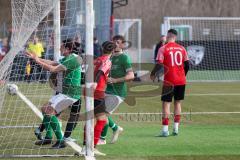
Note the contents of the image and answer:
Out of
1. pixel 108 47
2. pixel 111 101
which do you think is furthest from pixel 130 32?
pixel 108 47

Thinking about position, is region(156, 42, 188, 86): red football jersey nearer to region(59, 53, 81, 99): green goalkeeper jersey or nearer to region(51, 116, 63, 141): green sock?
region(59, 53, 81, 99): green goalkeeper jersey

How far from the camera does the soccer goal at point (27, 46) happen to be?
1108 centimetres

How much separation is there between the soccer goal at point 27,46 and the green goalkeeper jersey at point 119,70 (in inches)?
27.0


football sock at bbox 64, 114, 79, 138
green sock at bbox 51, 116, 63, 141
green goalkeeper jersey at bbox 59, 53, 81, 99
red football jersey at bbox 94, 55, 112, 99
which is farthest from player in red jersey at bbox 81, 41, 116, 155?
green sock at bbox 51, 116, 63, 141

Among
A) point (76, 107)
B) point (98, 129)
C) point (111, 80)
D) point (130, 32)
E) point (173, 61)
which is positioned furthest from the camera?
point (130, 32)

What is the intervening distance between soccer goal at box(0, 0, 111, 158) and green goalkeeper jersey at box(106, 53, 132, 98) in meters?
0.69

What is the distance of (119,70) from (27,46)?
1.76 m

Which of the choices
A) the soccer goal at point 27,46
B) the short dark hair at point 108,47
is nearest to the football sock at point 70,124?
the soccer goal at point 27,46

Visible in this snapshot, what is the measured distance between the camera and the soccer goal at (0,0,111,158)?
36.3 feet

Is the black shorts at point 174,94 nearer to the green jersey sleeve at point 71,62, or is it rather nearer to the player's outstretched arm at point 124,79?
the player's outstretched arm at point 124,79

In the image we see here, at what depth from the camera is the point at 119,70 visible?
511 inches

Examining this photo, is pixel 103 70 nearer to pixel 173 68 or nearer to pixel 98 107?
pixel 98 107

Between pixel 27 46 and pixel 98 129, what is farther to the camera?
pixel 27 46

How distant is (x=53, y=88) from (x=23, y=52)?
5.94 ft
